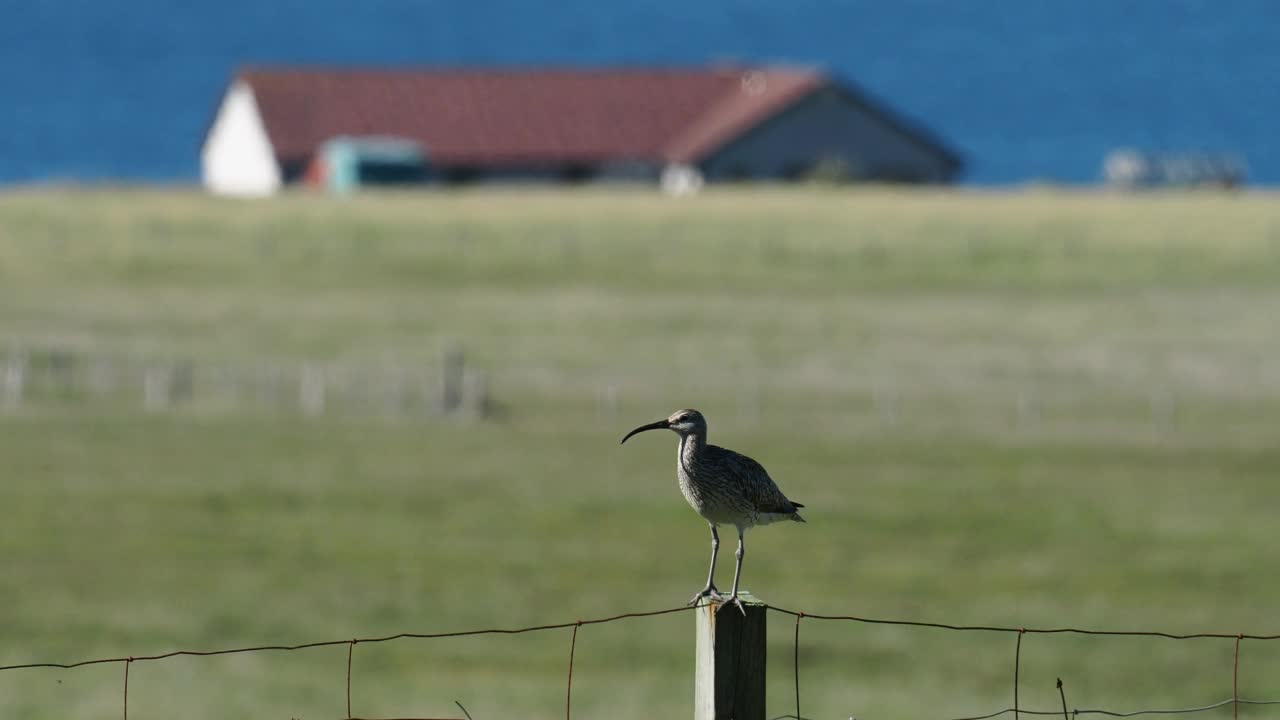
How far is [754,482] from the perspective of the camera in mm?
7762

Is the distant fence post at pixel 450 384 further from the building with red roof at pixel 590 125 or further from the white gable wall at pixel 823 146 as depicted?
the white gable wall at pixel 823 146

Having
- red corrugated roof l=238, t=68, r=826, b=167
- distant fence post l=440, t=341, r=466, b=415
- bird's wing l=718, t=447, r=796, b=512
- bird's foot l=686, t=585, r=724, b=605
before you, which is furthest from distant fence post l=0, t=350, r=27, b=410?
red corrugated roof l=238, t=68, r=826, b=167

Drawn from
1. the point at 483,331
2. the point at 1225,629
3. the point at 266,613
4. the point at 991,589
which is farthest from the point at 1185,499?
the point at 483,331

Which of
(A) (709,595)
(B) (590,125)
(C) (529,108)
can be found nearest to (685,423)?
(A) (709,595)

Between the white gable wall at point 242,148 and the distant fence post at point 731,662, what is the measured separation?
342ft

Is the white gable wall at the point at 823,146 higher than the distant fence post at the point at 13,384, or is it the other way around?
the white gable wall at the point at 823,146

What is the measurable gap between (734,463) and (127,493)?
3237 centimetres

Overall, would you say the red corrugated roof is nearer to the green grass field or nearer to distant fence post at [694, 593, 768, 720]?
the green grass field

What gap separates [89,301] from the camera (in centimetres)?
7081

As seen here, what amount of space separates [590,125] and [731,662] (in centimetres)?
10245

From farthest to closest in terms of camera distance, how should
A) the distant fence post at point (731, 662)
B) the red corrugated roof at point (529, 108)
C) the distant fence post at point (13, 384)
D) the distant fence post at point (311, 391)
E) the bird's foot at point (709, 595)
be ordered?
the red corrugated roof at point (529, 108)
the distant fence post at point (311, 391)
the distant fence post at point (13, 384)
the bird's foot at point (709, 595)
the distant fence post at point (731, 662)

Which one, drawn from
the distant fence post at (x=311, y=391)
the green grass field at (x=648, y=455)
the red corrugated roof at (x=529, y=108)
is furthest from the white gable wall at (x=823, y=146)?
the distant fence post at (x=311, y=391)

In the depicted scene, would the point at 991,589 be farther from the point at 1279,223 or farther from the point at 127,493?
the point at 1279,223

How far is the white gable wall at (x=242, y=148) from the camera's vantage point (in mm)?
113250
